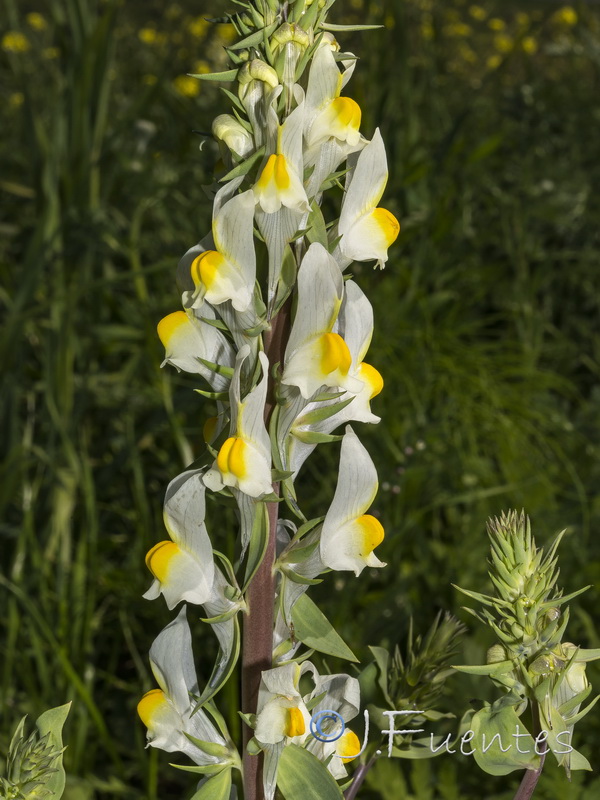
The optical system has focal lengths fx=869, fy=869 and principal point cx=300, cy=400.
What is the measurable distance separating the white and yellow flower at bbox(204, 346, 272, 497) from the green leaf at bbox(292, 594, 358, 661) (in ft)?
0.41

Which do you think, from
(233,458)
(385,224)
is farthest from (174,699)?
(385,224)

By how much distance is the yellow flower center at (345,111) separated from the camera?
690 mm

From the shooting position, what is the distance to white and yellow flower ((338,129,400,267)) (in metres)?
0.74

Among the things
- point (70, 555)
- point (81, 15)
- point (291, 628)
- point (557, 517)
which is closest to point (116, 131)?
point (81, 15)

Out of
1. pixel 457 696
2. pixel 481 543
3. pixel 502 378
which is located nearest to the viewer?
pixel 457 696

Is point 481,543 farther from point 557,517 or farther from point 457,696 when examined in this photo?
point 457,696

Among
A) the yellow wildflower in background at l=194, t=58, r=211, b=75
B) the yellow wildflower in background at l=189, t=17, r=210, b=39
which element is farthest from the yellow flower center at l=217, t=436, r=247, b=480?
the yellow wildflower in background at l=189, t=17, r=210, b=39

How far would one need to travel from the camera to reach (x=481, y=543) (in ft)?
5.46

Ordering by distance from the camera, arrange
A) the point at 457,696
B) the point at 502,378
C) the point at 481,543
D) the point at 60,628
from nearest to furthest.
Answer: the point at 457,696
the point at 60,628
the point at 481,543
the point at 502,378

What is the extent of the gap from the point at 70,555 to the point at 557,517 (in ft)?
3.33

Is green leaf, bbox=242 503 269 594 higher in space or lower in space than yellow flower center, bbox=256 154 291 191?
lower

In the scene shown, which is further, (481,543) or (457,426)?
Result: (457,426)

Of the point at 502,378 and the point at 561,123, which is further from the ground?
the point at 561,123

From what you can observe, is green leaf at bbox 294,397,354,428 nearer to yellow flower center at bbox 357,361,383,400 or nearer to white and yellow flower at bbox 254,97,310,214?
yellow flower center at bbox 357,361,383,400
